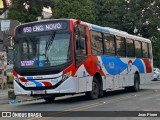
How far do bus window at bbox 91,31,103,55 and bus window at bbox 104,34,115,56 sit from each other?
0.58 metres

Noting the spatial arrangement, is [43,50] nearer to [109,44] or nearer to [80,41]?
[80,41]

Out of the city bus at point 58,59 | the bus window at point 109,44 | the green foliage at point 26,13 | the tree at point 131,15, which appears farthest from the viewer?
the tree at point 131,15

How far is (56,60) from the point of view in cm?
1659

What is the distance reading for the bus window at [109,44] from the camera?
791 inches

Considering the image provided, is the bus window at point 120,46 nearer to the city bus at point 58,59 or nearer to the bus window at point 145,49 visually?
the city bus at point 58,59

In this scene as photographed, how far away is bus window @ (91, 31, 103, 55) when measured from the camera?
1855cm

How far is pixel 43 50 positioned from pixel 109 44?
464 centimetres

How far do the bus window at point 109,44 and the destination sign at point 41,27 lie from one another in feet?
11.7

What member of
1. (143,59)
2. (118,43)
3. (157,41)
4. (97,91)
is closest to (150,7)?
(157,41)

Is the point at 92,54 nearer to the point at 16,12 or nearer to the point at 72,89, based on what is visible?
the point at 72,89

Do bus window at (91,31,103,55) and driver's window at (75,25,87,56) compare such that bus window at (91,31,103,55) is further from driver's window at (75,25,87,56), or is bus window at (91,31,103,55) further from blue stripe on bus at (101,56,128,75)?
driver's window at (75,25,87,56)

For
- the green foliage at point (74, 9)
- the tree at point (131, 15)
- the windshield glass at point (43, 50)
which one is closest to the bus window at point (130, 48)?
the windshield glass at point (43, 50)

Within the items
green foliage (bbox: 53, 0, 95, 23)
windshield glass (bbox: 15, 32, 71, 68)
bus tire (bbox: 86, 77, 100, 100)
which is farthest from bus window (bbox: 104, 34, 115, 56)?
green foliage (bbox: 53, 0, 95, 23)

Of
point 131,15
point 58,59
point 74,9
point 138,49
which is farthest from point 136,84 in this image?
point 131,15
